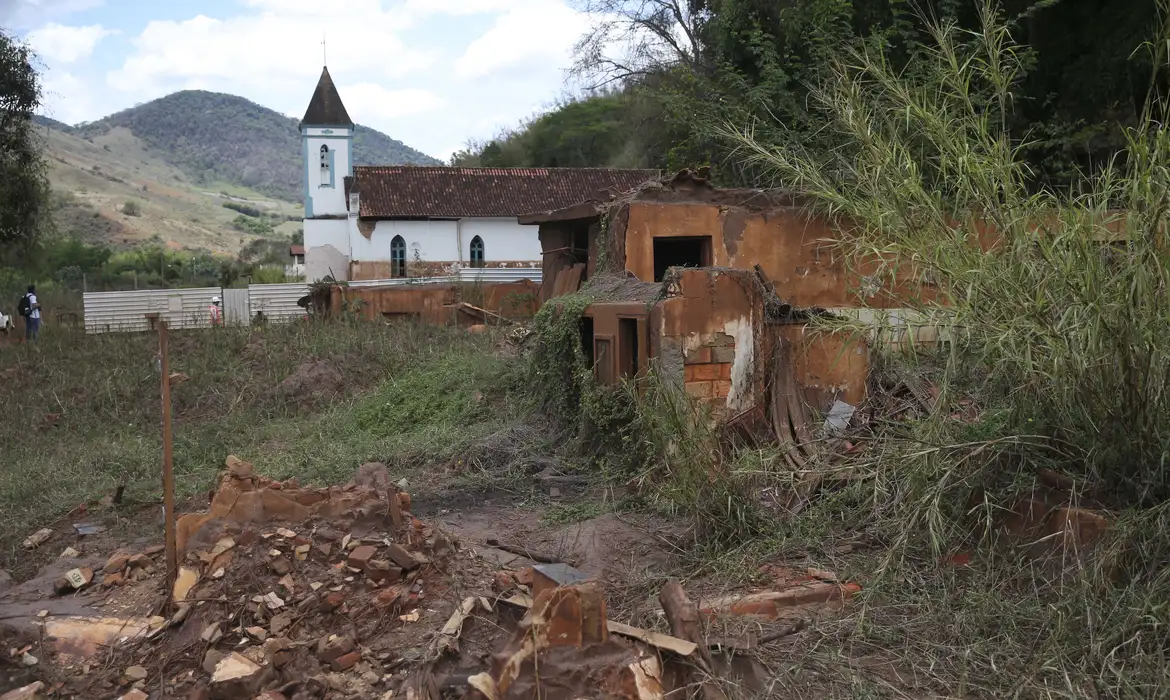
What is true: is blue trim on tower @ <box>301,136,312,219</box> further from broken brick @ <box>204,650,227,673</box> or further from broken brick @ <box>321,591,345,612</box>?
broken brick @ <box>204,650,227,673</box>

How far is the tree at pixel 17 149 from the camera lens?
18.0 meters

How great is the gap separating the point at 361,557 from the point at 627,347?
3992 mm

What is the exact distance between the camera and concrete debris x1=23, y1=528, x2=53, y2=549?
827cm

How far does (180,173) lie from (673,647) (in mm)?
117443

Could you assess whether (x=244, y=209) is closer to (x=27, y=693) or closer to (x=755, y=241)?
(x=755, y=241)

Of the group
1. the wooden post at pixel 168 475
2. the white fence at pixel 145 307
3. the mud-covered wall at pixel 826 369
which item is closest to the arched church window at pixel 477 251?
the white fence at pixel 145 307

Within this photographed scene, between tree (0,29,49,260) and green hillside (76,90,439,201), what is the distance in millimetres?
89868

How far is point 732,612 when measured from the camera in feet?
16.3

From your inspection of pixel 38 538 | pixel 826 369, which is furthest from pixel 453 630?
pixel 38 538

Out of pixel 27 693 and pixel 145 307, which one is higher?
pixel 145 307

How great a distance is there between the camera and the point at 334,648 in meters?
4.95

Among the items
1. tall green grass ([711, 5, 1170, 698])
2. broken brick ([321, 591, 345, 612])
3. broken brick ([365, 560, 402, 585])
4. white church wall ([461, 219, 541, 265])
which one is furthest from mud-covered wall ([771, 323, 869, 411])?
white church wall ([461, 219, 541, 265])

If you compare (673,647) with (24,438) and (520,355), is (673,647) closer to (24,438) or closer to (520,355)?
(520,355)

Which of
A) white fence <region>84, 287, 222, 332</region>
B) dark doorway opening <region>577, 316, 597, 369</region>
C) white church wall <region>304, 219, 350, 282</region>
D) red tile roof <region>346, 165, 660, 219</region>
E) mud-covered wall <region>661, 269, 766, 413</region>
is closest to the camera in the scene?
mud-covered wall <region>661, 269, 766, 413</region>
